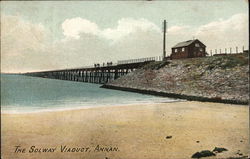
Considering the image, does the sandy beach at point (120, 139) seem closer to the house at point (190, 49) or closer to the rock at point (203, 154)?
the rock at point (203, 154)

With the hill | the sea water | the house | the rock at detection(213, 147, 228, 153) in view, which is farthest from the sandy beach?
the house

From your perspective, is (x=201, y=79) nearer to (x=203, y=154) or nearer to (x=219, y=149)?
(x=219, y=149)

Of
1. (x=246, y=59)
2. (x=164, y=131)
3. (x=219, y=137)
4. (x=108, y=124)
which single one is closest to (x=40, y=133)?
(x=108, y=124)

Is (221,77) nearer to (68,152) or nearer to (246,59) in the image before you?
(246,59)

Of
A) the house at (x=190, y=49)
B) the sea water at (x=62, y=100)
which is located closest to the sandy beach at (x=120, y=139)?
the sea water at (x=62, y=100)

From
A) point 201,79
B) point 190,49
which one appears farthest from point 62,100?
point 190,49

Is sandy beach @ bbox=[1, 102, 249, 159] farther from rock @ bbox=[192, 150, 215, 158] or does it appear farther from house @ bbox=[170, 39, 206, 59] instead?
house @ bbox=[170, 39, 206, 59]

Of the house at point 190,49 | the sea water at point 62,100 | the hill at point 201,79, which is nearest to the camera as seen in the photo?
the sea water at point 62,100

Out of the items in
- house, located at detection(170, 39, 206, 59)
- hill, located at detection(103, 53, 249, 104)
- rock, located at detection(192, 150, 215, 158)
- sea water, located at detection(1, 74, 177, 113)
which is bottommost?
sea water, located at detection(1, 74, 177, 113)

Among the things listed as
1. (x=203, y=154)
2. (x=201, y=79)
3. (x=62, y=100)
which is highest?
(x=201, y=79)

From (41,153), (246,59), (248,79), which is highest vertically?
(246,59)

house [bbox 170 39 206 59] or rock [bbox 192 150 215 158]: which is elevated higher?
house [bbox 170 39 206 59]
